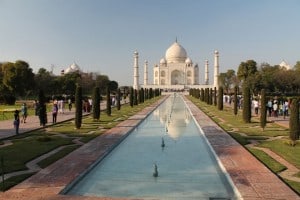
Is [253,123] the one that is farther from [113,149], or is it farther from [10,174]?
[10,174]

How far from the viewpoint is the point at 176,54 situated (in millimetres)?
75500

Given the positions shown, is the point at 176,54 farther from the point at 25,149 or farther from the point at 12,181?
the point at 12,181

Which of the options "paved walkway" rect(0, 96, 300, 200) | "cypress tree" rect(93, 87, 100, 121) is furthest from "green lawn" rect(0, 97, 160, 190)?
"cypress tree" rect(93, 87, 100, 121)

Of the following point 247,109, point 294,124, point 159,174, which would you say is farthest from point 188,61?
point 159,174

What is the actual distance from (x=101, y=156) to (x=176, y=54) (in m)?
69.0

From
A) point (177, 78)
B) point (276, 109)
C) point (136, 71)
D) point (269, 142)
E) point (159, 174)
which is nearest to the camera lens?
point (159, 174)

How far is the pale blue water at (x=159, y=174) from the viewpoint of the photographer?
16.9 ft

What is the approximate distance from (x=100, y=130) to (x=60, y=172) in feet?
18.7

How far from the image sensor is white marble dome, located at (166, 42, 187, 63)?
7550 centimetres

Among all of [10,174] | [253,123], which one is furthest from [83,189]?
[253,123]

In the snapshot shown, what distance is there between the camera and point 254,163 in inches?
265

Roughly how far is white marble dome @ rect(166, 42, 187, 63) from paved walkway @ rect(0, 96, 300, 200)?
67153 mm

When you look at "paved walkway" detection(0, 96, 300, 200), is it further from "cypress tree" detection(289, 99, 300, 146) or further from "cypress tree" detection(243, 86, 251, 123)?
"cypress tree" detection(243, 86, 251, 123)

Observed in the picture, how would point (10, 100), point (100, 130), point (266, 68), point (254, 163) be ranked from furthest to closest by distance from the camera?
point (266, 68), point (10, 100), point (100, 130), point (254, 163)
